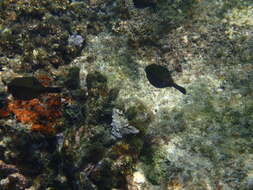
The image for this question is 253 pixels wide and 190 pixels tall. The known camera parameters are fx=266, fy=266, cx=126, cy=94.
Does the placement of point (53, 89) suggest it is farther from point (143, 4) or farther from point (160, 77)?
point (143, 4)

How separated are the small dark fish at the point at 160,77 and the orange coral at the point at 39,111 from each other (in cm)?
309

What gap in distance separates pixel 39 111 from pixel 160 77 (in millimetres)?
3854

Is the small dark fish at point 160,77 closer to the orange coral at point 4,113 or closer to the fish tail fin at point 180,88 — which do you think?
the fish tail fin at point 180,88

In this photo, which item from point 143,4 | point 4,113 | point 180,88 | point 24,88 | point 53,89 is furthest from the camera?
point 143,4

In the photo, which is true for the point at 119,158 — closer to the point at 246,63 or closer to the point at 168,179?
the point at 168,179

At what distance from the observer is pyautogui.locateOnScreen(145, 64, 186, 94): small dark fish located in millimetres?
8438

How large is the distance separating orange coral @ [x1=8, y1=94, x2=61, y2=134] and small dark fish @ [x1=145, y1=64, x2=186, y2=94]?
309 cm

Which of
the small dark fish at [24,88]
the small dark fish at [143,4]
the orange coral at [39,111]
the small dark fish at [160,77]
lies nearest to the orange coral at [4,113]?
the orange coral at [39,111]

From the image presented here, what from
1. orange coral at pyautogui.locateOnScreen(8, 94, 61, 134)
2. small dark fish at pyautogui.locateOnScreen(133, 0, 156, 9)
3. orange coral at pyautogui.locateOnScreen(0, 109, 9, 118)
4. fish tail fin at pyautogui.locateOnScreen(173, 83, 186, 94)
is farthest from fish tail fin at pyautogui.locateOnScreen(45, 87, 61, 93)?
small dark fish at pyautogui.locateOnScreen(133, 0, 156, 9)

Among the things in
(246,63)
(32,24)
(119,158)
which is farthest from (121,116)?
(32,24)

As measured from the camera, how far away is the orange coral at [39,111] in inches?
257

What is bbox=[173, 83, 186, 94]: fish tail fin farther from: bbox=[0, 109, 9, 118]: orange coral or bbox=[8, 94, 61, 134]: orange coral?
bbox=[0, 109, 9, 118]: orange coral

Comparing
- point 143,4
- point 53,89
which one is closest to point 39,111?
point 53,89

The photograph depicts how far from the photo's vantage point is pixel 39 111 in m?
6.69
